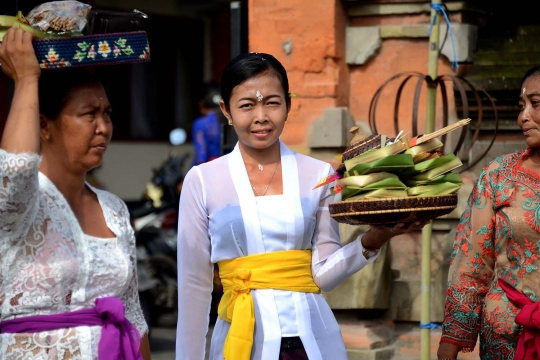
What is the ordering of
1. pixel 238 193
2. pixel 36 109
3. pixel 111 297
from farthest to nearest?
1. pixel 238 193
2. pixel 111 297
3. pixel 36 109

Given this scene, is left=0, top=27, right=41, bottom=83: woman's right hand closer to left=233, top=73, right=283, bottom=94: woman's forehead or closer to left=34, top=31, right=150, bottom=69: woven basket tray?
left=34, top=31, right=150, bottom=69: woven basket tray

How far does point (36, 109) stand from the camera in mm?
2701

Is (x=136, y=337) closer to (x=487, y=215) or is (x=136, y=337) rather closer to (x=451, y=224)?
(x=487, y=215)

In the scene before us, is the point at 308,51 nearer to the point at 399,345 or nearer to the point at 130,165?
the point at 399,345

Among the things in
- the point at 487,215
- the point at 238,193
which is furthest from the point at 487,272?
the point at 238,193

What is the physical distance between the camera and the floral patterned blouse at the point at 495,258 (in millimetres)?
3330

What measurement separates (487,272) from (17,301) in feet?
5.60

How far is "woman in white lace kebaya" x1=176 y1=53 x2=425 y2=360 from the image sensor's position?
314cm

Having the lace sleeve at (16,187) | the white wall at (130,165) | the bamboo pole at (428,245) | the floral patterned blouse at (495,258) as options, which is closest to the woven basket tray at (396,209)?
the floral patterned blouse at (495,258)

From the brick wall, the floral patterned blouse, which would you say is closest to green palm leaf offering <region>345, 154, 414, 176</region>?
the floral patterned blouse

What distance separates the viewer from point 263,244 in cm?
315

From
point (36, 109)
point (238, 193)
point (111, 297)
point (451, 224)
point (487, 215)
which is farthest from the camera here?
point (451, 224)

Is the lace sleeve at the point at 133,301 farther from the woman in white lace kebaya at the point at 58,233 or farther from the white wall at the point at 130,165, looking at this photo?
the white wall at the point at 130,165

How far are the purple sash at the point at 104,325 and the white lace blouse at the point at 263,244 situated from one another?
0.33 metres
